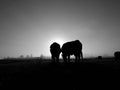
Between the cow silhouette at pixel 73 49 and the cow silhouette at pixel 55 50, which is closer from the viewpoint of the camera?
the cow silhouette at pixel 73 49

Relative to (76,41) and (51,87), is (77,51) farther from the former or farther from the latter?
(51,87)

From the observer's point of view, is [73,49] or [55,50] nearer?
[73,49]

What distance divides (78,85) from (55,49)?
65.6 ft

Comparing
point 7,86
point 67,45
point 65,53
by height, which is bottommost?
point 7,86

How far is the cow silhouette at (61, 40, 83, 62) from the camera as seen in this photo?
2671 centimetres

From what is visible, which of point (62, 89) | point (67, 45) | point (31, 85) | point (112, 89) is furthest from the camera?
point (67, 45)

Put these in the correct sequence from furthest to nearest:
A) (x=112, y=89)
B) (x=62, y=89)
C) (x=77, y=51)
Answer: (x=77, y=51)
(x=62, y=89)
(x=112, y=89)

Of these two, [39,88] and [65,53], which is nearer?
[39,88]

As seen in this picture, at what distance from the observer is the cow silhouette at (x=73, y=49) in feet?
87.6

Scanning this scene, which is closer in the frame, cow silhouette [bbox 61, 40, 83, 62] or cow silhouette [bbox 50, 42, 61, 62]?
cow silhouette [bbox 61, 40, 83, 62]

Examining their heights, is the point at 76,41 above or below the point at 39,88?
above

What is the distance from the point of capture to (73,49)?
89.9 ft

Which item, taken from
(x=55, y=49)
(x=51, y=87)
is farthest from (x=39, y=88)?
(x=55, y=49)

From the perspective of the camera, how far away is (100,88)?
911cm
